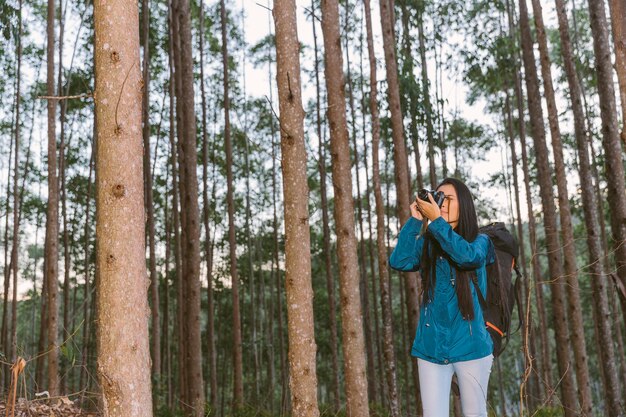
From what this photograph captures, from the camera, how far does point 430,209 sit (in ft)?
9.28

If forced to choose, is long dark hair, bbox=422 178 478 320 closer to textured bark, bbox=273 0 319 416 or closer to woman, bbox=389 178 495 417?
woman, bbox=389 178 495 417

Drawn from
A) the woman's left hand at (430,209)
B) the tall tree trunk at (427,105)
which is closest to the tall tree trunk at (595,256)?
the tall tree trunk at (427,105)

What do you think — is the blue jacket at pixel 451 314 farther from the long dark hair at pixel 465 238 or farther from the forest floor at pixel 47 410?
the forest floor at pixel 47 410

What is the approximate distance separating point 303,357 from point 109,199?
5.82 feet

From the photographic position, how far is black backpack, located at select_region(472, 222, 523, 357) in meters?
2.91

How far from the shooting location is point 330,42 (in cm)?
563

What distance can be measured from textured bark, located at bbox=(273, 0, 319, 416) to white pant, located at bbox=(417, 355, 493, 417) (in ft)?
4.10

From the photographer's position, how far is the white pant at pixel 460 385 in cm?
274

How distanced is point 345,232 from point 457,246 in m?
2.54

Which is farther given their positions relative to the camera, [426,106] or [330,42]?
[426,106]

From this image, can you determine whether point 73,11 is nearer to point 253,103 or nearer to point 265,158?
point 253,103

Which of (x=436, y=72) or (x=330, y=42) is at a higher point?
(x=436, y=72)

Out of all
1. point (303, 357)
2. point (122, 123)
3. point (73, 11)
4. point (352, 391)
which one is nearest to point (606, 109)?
point (352, 391)

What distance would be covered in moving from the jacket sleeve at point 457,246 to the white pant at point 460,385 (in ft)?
1.44
